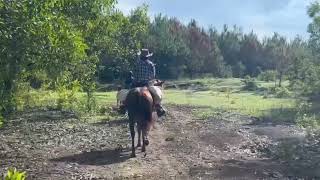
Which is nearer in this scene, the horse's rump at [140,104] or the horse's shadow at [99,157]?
the horse's shadow at [99,157]

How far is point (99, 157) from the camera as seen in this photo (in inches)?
565

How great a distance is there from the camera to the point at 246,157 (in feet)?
50.3

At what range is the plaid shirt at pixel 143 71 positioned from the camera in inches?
643

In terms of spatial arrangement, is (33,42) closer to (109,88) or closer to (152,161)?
(152,161)

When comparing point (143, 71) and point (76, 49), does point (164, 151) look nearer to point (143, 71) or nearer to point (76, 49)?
point (143, 71)

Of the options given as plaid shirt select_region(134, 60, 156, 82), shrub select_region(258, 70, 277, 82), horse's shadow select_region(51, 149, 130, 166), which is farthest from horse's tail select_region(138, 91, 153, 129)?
shrub select_region(258, 70, 277, 82)

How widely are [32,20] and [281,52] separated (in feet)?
214

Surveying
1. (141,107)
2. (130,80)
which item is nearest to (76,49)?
(130,80)

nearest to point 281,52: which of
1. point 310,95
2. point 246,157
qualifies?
point 310,95

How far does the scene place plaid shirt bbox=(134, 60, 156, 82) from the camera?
16328 mm

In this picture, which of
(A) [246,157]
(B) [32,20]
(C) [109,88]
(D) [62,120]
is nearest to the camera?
(B) [32,20]

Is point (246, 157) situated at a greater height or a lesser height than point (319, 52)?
lesser

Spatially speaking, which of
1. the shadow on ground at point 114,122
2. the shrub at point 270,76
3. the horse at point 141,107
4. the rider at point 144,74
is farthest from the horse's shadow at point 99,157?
the shrub at point 270,76

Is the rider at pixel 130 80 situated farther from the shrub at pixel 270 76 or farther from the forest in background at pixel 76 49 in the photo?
the shrub at pixel 270 76
